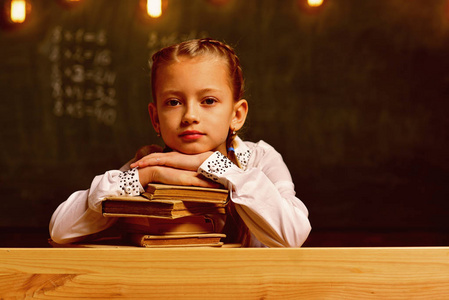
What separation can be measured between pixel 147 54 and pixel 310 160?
1293 millimetres

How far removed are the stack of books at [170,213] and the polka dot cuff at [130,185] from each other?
0.09 feet

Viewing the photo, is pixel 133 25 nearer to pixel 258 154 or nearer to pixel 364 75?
pixel 364 75

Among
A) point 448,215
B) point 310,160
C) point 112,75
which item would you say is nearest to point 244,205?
point 310,160

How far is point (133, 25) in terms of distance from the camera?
314 centimetres

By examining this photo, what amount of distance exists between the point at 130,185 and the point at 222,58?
41 centimetres

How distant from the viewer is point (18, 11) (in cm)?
318

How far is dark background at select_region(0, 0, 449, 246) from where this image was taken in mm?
3111

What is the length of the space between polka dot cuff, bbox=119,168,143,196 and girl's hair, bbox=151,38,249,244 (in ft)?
0.85

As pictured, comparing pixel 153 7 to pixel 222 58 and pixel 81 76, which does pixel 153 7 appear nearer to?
pixel 81 76

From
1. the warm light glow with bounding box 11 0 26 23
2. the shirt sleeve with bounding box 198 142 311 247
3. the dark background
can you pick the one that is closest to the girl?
the shirt sleeve with bounding box 198 142 311 247

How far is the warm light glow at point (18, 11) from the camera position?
10.4ft

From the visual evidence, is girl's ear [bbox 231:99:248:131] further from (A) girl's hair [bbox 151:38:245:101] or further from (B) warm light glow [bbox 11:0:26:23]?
(B) warm light glow [bbox 11:0:26:23]

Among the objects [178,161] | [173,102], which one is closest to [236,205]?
[178,161]

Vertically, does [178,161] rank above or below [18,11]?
below
